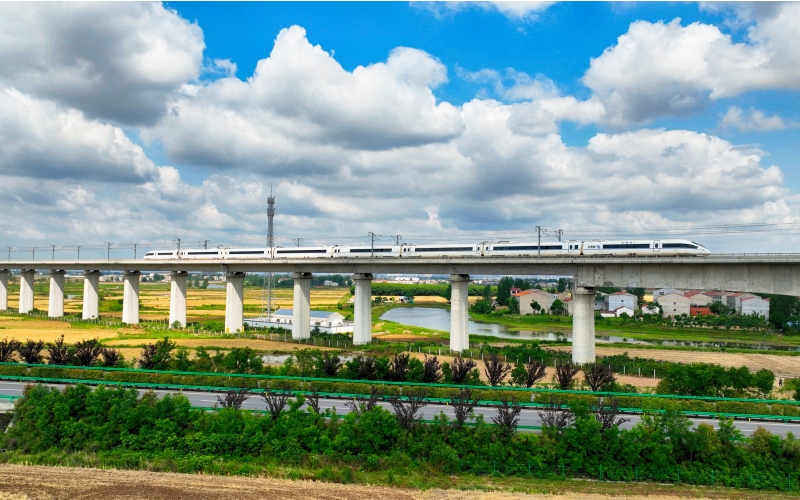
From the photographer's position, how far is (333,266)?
57562 mm

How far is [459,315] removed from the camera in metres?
48.1

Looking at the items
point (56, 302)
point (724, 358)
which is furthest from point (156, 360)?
point (56, 302)

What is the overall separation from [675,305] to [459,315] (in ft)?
291

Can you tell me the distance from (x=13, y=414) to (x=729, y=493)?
32.2 meters

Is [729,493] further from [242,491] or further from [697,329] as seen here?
[697,329]

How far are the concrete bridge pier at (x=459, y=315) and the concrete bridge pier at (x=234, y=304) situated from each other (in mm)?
29108

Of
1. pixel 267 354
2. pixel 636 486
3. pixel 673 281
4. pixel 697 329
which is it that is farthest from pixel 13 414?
pixel 697 329

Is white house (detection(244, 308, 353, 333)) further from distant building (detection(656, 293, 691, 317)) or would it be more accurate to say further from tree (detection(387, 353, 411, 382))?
distant building (detection(656, 293, 691, 317))

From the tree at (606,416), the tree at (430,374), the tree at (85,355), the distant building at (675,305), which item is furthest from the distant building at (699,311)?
the tree at (85,355)

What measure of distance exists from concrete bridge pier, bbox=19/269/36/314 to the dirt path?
285 ft

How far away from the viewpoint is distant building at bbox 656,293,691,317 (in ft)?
377

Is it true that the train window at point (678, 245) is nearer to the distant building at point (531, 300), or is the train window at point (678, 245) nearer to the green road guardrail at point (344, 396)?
the green road guardrail at point (344, 396)

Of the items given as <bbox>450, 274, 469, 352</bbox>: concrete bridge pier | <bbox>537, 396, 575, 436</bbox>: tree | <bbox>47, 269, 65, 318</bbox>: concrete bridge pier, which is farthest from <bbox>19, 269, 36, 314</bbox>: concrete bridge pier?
<bbox>537, 396, 575, 436</bbox>: tree

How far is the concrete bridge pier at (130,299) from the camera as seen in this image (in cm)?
7306
